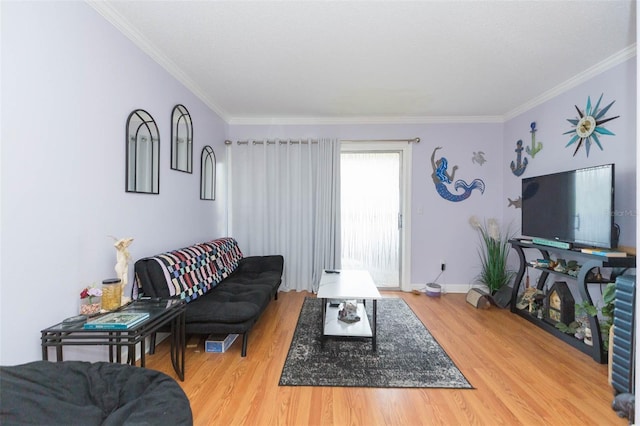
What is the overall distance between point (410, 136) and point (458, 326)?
2.55 m

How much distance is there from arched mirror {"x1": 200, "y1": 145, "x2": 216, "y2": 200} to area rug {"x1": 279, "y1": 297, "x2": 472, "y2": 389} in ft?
6.30

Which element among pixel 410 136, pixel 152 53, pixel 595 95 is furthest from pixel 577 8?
pixel 152 53

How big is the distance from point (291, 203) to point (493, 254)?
2.74m

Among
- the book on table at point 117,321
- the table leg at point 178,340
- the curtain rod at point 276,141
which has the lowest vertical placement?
the table leg at point 178,340

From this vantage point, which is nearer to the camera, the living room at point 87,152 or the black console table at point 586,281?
the living room at point 87,152

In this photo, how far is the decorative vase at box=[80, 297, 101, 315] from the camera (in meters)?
1.70

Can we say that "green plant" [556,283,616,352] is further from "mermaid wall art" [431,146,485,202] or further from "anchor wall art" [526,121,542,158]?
"mermaid wall art" [431,146,485,202]

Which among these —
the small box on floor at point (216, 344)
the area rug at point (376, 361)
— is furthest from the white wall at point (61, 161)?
the area rug at point (376, 361)

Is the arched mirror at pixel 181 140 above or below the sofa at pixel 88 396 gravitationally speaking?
above

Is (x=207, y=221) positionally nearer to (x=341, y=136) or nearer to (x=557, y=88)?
(x=341, y=136)

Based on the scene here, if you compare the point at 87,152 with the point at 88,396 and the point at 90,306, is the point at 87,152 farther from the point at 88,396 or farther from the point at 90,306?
the point at 88,396

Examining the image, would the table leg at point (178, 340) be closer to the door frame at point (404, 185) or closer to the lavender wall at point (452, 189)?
the lavender wall at point (452, 189)

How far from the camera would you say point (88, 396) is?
1.16 meters

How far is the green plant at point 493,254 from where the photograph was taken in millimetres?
3617
